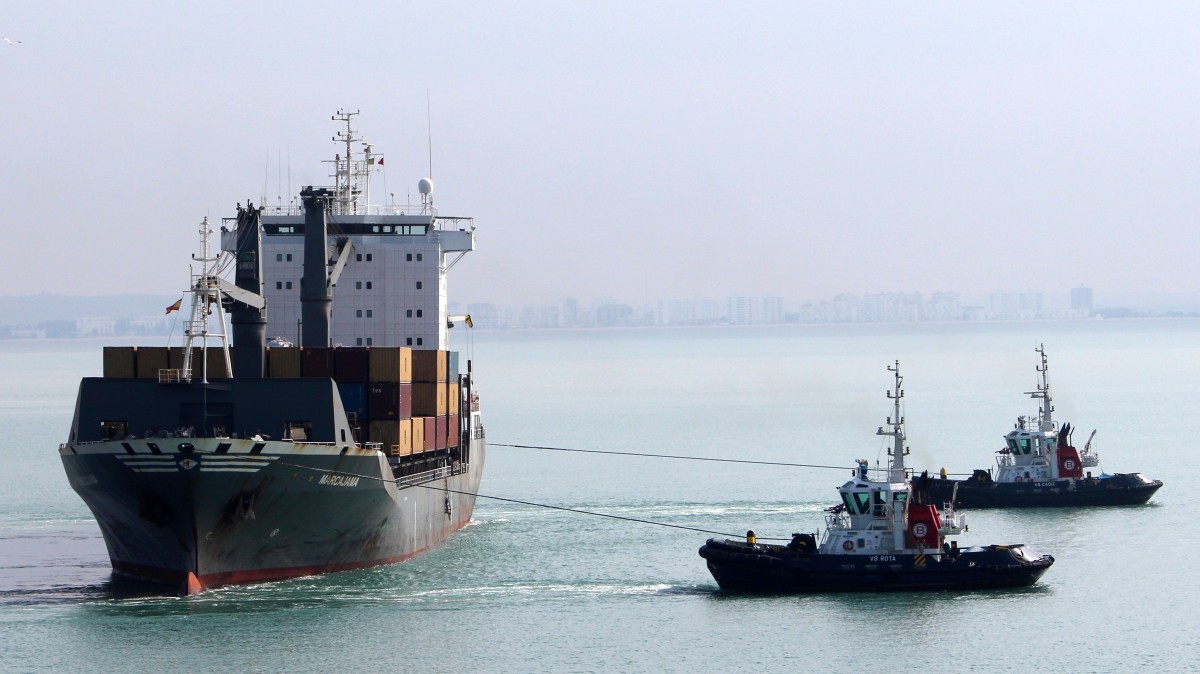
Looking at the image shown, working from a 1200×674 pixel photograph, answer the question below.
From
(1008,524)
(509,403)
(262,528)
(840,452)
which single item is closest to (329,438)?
(262,528)

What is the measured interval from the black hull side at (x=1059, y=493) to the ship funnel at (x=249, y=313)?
30.4 meters

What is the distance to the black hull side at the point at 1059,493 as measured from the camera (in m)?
66.8

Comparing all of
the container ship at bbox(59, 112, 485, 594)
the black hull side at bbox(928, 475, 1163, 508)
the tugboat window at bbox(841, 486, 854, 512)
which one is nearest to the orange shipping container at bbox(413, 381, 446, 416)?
the container ship at bbox(59, 112, 485, 594)

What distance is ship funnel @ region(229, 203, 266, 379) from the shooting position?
49812 millimetres

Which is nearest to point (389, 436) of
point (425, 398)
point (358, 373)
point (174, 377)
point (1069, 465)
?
point (358, 373)

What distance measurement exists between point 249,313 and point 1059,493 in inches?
1368

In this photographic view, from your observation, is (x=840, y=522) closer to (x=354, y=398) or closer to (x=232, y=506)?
(x=354, y=398)

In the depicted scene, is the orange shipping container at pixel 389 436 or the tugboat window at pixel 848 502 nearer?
the tugboat window at pixel 848 502

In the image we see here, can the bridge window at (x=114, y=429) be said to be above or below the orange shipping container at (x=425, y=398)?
below

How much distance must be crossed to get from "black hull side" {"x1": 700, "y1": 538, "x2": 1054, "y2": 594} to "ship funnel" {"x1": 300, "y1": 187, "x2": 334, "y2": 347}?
16567mm

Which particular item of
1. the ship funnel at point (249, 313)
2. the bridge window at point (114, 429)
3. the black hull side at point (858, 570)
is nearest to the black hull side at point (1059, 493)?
the black hull side at point (858, 570)

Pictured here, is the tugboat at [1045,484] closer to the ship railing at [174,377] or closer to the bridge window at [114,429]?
the ship railing at [174,377]

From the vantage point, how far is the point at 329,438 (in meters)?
45.7

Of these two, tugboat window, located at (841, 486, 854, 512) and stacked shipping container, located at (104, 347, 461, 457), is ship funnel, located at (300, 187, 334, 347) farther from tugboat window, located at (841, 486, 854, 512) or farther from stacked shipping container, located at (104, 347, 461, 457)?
tugboat window, located at (841, 486, 854, 512)
